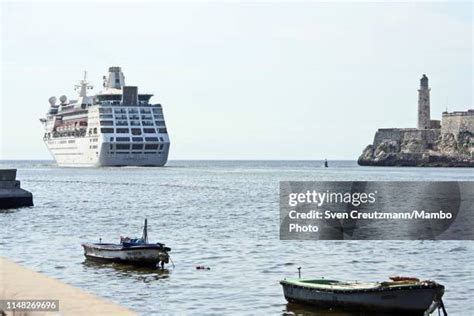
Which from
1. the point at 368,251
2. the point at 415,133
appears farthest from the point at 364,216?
the point at 415,133

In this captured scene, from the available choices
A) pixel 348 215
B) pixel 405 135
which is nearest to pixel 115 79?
pixel 405 135

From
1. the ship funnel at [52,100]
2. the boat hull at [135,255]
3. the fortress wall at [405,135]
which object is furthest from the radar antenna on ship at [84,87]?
the boat hull at [135,255]

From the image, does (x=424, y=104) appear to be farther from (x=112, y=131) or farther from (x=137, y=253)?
(x=137, y=253)

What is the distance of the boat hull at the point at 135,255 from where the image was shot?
27.1m

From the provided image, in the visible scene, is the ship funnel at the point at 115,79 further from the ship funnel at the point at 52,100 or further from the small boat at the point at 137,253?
the small boat at the point at 137,253

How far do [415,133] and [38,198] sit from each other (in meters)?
126

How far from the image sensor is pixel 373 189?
296ft

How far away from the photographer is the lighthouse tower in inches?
7042

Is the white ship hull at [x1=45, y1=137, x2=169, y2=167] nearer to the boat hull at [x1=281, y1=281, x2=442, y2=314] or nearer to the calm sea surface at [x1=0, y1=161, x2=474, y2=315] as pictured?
the calm sea surface at [x1=0, y1=161, x2=474, y2=315]

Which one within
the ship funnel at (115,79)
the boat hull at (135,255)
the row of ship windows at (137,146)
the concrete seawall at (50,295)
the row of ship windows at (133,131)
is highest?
the ship funnel at (115,79)

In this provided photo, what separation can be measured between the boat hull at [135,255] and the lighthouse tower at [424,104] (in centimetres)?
15671

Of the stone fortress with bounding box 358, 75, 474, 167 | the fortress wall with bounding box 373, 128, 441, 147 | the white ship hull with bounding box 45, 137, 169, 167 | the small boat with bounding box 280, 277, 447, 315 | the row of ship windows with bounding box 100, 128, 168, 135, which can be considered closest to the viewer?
the small boat with bounding box 280, 277, 447, 315
